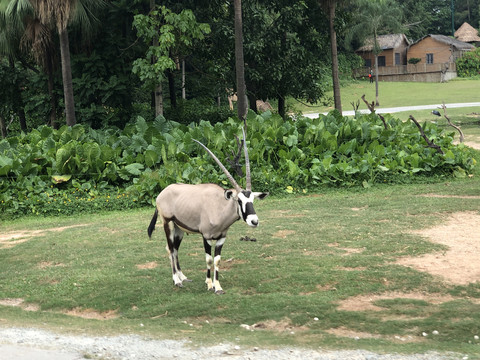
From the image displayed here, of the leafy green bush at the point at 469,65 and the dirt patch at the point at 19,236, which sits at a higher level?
the leafy green bush at the point at 469,65

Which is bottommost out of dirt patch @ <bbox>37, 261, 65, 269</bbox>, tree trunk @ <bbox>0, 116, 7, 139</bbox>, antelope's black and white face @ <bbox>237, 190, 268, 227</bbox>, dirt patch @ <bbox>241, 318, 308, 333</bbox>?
dirt patch @ <bbox>241, 318, 308, 333</bbox>

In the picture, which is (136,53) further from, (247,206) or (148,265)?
(247,206)

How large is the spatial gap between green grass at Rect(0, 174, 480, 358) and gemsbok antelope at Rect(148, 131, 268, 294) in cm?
53

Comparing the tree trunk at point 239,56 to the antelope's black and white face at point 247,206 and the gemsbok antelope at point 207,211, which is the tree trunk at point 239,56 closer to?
the gemsbok antelope at point 207,211

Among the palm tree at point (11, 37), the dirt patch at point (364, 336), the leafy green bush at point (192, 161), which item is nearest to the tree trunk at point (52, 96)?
the palm tree at point (11, 37)

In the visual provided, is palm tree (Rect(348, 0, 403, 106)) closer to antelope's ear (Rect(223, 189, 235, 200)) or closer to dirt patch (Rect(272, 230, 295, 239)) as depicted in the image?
dirt patch (Rect(272, 230, 295, 239))

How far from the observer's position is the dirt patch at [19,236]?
1333cm

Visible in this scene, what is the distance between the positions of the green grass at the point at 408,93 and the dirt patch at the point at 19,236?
26448mm

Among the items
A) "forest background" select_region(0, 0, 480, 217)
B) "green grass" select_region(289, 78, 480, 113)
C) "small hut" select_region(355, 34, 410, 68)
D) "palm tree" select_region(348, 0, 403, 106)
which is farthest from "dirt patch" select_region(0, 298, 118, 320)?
"small hut" select_region(355, 34, 410, 68)

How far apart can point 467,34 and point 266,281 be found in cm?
7061

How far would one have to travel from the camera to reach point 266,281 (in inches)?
370

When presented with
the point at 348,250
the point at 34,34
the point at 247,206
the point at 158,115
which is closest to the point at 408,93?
the point at 158,115

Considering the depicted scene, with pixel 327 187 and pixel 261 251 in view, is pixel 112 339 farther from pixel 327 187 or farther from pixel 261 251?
pixel 327 187

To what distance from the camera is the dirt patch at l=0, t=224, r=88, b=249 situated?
1333cm
